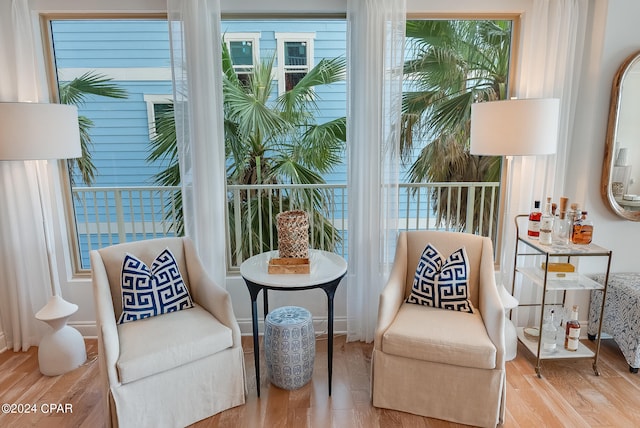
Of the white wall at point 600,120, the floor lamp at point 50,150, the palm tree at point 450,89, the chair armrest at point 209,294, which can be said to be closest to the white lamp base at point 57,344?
the floor lamp at point 50,150

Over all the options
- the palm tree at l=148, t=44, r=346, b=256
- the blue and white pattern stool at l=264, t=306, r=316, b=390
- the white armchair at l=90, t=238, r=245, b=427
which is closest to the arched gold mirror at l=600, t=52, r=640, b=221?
the palm tree at l=148, t=44, r=346, b=256

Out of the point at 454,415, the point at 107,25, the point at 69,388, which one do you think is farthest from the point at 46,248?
the point at 454,415

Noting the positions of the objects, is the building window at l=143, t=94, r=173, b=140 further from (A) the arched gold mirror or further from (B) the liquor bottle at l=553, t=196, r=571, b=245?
(A) the arched gold mirror

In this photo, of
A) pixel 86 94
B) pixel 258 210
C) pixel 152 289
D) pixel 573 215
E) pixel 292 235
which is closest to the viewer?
pixel 152 289

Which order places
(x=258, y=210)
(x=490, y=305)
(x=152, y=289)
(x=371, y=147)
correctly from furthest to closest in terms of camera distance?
(x=258, y=210) < (x=371, y=147) < (x=152, y=289) < (x=490, y=305)

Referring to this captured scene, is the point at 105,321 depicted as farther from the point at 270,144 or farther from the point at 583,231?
the point at 583,231

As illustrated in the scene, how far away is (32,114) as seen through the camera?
84.2 inches

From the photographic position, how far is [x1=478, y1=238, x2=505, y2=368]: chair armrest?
6.33 feet

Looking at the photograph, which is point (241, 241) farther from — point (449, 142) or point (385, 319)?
point (449, 142)

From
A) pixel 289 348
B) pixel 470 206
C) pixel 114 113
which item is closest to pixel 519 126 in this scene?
pixel 470 206

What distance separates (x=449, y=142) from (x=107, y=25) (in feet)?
8.64

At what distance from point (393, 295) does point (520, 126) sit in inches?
45.3

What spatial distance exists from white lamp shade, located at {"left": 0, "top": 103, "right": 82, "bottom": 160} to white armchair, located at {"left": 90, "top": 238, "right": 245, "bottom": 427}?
0.64m

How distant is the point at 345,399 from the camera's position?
225 cm
